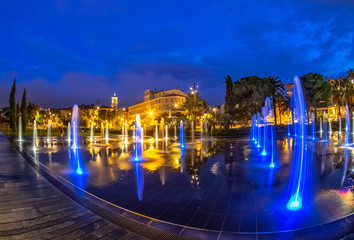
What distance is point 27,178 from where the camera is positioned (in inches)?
269

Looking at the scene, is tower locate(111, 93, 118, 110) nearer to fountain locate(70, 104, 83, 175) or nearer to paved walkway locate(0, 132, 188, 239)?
fountain locate(70, 104, 83, 175)

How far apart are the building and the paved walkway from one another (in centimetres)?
6052

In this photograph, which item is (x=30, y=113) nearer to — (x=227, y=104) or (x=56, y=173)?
(x=227, y=104)

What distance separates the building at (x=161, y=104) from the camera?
241 ft

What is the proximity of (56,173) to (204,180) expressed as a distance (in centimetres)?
572

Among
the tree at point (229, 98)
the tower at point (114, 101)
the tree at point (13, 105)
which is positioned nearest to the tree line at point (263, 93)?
the tree at point (229, 98)

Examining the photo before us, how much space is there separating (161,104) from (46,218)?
73.4 meters

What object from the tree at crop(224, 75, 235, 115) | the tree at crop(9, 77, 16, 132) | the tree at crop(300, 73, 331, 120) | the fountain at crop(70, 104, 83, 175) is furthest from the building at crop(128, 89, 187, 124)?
the fountain at crop(70, 104, 83, 175)

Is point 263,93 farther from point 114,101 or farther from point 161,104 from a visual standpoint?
point 114,101

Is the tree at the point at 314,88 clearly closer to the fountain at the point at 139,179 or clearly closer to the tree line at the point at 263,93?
the tree line at the point at 263,93

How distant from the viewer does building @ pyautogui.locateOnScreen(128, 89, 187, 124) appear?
73.3 meters

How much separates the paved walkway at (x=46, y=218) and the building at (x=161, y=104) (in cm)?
6052

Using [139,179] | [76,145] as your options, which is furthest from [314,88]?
[139,179]

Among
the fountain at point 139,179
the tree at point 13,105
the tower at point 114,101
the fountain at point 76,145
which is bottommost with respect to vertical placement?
the fountain at point 139,179
